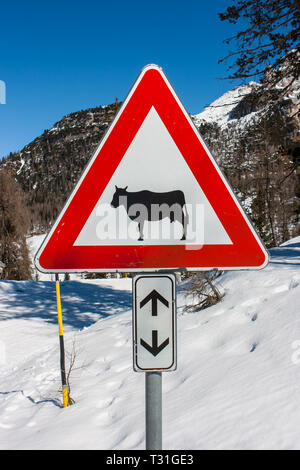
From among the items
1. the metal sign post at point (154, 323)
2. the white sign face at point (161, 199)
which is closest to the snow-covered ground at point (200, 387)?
the metal sign post at point (154, 323)

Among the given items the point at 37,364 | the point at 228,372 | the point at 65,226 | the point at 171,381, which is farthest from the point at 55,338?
the point at 65,226

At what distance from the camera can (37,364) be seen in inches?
249

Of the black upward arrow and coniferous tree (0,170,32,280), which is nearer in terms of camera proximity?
the black upward arrow

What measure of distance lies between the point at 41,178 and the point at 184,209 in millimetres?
199275

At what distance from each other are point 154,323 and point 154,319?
0.05ft

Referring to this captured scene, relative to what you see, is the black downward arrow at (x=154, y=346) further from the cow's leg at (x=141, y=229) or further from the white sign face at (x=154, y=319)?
the cow's leg at (x=141, y=229)

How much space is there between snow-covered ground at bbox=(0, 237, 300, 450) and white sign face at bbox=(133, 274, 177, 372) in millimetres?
1352

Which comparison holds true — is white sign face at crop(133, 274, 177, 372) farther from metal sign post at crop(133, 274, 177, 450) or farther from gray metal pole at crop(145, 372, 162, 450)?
gray metal pole at crop(145, 372, 162, 450)

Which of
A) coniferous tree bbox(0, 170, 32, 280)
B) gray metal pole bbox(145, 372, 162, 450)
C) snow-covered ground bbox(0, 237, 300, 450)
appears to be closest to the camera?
gray metal pole bbox(145, 372, 162, 450)

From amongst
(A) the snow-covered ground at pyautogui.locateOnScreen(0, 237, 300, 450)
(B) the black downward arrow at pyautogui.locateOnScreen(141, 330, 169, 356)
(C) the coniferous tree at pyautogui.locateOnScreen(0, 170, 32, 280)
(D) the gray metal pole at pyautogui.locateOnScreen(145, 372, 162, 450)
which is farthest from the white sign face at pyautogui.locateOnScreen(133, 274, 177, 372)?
(C) the coniferous tree at pyautogui.locateOnScreen(0, 170, 32, 280)

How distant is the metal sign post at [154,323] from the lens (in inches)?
48.1

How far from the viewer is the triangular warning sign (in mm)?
1287

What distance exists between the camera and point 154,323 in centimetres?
124

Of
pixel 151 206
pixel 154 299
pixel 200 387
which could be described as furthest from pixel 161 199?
pixel 200 387
